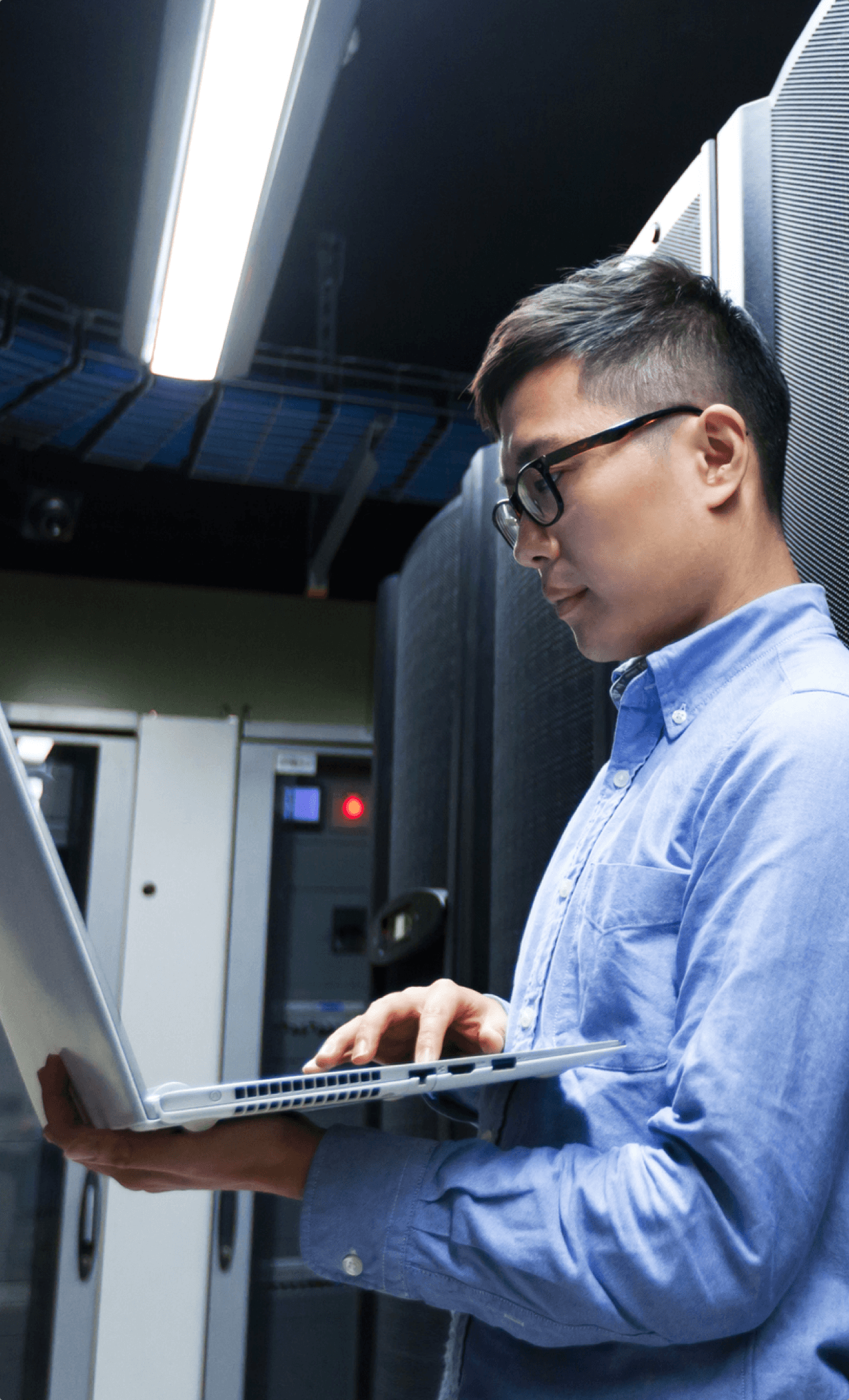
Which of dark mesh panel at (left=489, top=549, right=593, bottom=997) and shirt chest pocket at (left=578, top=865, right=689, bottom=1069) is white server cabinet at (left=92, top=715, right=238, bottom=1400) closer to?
dark mesh panel at (left=489, top=549, right=593, bottom=997)

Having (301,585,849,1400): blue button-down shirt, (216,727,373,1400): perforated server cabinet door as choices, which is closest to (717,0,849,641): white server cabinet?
(301,585,849,1400): blue button-down shirt

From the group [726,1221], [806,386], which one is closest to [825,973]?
[726,1221]

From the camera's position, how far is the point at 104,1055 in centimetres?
59

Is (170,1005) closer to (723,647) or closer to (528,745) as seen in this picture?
(528,745)

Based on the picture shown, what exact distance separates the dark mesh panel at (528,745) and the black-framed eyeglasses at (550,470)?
1.55 feet

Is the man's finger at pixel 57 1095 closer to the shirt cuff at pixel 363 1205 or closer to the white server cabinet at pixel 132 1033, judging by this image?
the shirt cuff at pixel 363 1205

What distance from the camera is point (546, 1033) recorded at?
28.3 inches

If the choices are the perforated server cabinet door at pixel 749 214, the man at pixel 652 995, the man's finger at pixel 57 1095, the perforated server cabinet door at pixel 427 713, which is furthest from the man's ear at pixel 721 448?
the perforated server cabinet door at pixel 427 713

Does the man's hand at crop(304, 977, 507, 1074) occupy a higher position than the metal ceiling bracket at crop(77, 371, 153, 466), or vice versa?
the metal ceiling bracket at crop(77, 371, 153, 466)

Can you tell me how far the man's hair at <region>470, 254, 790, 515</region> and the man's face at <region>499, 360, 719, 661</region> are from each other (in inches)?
0.8

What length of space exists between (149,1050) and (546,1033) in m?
2.29

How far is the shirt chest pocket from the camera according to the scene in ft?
2.09

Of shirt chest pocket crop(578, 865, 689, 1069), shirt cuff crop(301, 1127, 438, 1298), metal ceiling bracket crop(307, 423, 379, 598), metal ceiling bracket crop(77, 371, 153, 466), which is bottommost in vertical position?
shirt cuff crop(301, 1127, 438, 1298)

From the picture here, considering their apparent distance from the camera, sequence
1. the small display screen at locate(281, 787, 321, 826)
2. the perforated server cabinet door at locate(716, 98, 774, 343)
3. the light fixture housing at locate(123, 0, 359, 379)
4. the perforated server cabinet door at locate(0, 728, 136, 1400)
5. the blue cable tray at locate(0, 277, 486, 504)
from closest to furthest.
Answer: the perforated server cabinet door at locate(716, 98, 774, 343) → the light fixture housing at locate(123, 0, 359, 379) → the perforated server cabinet door at locate(0, 728, 136, 1400) → the blue cable tray at locate(0, 277, 486, 504) → the small display screen at locate(281, 787, 321, 826)
